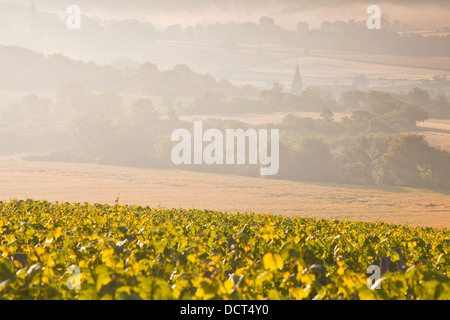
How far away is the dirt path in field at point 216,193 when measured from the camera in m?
61.1

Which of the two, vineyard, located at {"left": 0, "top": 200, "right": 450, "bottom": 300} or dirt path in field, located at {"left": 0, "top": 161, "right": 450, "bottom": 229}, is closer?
vineyard, located at {"left": 0, "top": 200, "right": 450, "bottom": 300}

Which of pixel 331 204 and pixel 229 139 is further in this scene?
pixel 229 139

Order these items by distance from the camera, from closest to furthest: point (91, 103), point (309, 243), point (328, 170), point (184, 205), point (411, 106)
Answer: point (309, 243), point (184, 205), point (328, 170), point (411, 106), point (91, 103)

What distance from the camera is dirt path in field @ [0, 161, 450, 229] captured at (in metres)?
61.1

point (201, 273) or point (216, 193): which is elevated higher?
point (201, 273)

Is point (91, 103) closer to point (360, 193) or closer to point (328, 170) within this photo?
point (328, 170)

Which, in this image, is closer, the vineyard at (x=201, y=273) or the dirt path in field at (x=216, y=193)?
the vineyard at (x=201, y=273)

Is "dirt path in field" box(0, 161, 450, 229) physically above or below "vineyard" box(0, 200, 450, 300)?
below

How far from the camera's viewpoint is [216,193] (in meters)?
74.2

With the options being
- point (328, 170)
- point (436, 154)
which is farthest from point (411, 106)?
point (328, 170)

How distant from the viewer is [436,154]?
97312 mm

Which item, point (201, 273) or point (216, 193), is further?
point (216, 193)

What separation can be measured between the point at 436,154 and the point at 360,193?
26950 mm

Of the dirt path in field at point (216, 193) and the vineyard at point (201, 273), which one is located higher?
the vineyard at point (201, 273)
